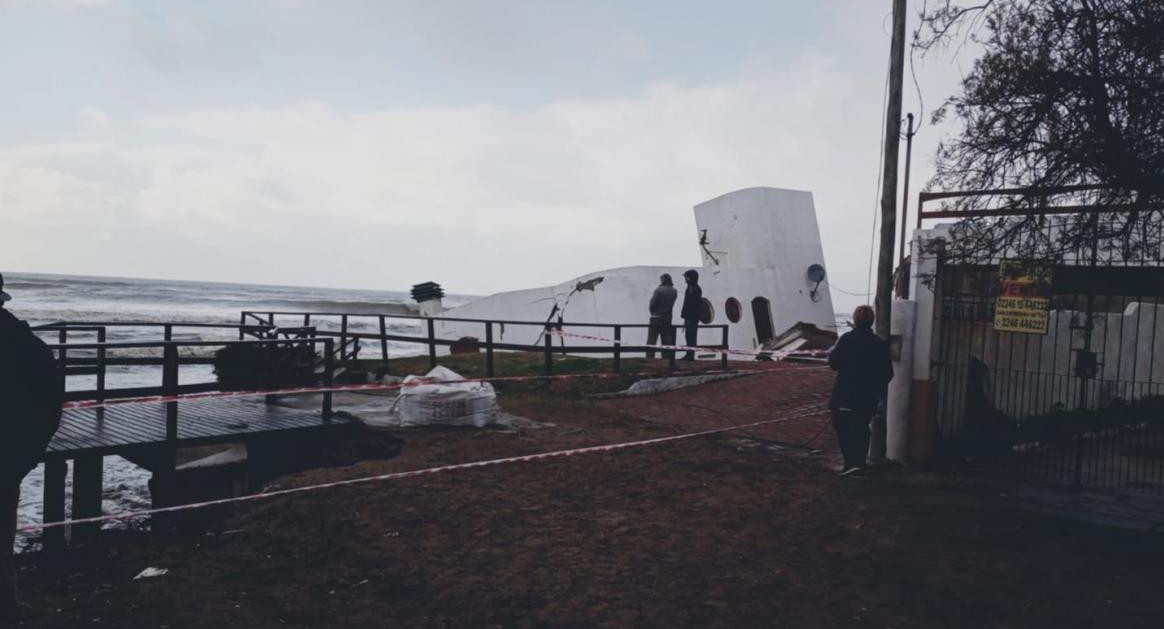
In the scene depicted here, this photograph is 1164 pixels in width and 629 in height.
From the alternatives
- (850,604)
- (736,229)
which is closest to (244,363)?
(850,604)

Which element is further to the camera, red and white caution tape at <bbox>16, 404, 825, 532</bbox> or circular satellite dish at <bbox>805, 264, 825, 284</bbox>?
circular satellite dish at <bbox>805, 264, 825, 284</bbox>

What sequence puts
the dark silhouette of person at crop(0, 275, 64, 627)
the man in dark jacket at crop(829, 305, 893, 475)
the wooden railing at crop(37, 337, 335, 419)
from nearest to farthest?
the dark silhouette of person at crop(0, 275, 64, 627)
the wooden railing at crop(37, 337, 335, 419)
the man in dark jacket at crop(829, 305, 893, 475)

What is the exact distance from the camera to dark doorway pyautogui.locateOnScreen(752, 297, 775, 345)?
22.1 meters

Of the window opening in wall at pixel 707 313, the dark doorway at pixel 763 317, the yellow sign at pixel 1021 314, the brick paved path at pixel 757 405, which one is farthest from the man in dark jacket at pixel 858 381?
the dark doorway at pixel 763 317

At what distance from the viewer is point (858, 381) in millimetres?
8188

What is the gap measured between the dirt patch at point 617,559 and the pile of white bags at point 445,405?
161 cm

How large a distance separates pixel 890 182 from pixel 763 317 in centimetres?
1335

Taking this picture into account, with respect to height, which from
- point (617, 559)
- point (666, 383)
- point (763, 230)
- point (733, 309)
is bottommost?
point (617, 559)

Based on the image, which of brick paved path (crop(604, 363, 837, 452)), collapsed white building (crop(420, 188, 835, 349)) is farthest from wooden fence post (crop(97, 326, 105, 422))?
collapsed white building (crop(420, 188, 835, 349))

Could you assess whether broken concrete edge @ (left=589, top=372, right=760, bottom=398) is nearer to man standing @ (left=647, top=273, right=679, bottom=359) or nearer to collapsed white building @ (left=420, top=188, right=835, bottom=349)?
man standing @ (left=647, top=273, right=679, bottom=359)

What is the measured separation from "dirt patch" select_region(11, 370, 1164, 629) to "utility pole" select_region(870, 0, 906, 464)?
682 mm

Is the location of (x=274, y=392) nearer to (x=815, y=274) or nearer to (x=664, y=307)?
(x=664, y=307)

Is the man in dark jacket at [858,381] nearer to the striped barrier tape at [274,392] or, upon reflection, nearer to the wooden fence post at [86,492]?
the striped barrier tape at [274,392]

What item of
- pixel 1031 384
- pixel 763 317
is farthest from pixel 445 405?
pixel 763 317
